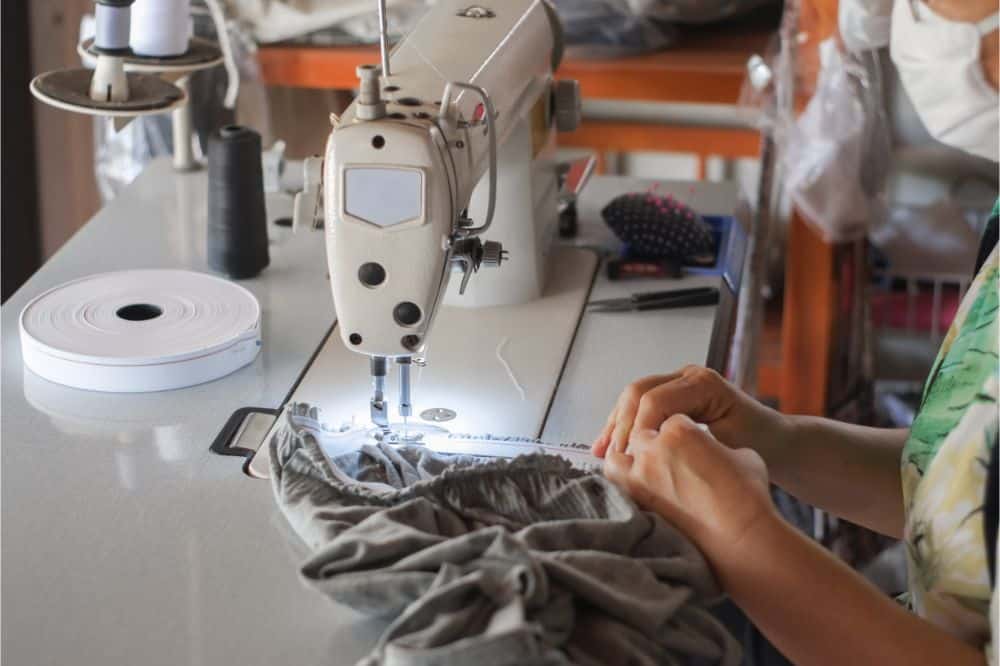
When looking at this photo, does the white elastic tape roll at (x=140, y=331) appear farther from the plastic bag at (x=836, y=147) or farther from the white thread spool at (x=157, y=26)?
the plastic bag at (x=836, y=147)

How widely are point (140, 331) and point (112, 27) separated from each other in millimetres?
326

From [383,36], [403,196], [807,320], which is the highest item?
[383,36]

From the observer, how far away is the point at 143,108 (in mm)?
1445

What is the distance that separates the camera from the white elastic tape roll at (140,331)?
4.33 feet

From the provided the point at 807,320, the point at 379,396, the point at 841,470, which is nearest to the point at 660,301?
the point at 841,470

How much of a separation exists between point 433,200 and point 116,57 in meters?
0.53

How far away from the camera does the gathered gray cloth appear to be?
2.74ft

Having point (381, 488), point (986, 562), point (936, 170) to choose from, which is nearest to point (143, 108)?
point (381, 488)

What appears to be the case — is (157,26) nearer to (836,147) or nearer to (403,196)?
(403,196)

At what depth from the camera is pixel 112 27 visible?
1428 millimetres

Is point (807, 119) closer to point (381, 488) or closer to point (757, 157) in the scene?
point (757, 157)

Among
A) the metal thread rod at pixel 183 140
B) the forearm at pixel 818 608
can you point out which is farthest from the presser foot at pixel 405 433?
the metal thread rod at pixel 183 140

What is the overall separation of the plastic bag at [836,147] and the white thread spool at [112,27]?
40.9 inches

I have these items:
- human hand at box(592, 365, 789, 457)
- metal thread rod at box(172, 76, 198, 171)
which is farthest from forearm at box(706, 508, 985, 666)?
metal thread rod at box(172, 76, 198, 171)
